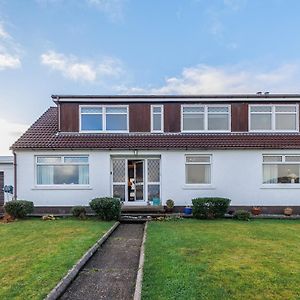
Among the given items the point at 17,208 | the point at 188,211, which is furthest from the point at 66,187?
the point at 188,211

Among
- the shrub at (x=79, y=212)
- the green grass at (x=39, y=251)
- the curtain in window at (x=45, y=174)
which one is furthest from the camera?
the curtain in window at (x=45, y=174)

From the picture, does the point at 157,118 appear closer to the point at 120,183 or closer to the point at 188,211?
the point at 120,183

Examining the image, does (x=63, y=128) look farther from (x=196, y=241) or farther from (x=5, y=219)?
(x=196, y=241)

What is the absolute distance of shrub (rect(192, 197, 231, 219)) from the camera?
52.0 feet

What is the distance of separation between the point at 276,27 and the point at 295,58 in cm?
371

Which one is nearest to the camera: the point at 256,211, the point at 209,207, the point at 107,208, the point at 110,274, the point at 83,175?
the point at 110,274

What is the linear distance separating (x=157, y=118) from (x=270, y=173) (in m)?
6.80

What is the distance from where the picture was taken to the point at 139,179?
18281 mm

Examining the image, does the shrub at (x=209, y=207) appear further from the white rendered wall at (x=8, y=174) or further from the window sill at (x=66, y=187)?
the white rendered wall at (x=8, y=174)

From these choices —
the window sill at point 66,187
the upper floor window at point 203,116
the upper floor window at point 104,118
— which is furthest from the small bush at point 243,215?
the upper floor window at point 104,118

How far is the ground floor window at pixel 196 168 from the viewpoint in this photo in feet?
59.0

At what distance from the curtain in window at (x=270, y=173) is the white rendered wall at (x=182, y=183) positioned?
1.42ft

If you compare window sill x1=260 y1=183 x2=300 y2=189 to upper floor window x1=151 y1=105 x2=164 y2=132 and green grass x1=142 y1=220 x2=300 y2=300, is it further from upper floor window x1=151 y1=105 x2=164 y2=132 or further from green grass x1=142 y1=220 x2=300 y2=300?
upper floor window x1=151 y1=105 x2=164 y2=132

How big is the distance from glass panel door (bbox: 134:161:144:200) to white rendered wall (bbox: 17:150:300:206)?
856mm
